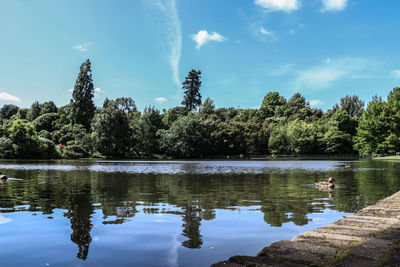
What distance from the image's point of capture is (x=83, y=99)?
92.9 metres

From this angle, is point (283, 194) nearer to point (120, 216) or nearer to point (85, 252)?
point (120, 216)

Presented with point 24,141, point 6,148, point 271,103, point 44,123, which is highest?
point 271,103

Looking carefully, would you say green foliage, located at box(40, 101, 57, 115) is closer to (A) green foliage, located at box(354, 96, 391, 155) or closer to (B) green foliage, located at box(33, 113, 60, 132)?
(B) green foliage, located at box(33, 113, 60, 132)

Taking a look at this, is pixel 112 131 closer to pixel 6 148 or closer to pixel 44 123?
pixel 6 148

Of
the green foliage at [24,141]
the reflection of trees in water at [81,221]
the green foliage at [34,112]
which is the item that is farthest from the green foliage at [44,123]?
the reflection of trees in water at [81,221]

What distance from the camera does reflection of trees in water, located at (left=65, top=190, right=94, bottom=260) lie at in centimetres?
610

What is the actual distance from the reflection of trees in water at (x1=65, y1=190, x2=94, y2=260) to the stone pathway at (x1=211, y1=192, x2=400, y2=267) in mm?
3052

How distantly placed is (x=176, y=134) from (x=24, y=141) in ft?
119

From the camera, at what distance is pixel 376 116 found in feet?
244

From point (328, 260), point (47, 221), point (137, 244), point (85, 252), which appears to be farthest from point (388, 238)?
point (47, 221)

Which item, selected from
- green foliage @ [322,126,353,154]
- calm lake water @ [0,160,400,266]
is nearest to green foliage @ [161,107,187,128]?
green foliage @ [322,126,353,154]

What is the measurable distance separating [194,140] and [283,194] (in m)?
75.2

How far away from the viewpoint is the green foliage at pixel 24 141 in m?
64.9

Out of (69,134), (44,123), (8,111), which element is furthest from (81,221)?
(8,111)
